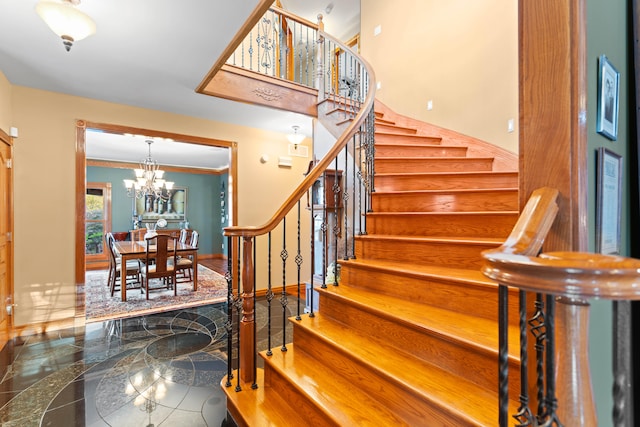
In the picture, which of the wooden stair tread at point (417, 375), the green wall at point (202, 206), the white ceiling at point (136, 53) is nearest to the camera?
the wooden stair tread at point (417, 375)

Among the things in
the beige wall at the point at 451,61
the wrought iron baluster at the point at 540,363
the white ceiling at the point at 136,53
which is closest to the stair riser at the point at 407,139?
the beige wall at the point at 451,61

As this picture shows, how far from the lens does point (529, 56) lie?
0.96 metres

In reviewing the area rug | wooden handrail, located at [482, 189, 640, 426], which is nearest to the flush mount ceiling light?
wooden handrail, located at [482, 189, 640, 426]

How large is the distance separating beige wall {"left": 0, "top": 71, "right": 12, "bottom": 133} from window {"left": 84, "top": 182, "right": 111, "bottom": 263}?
5405 millimetres

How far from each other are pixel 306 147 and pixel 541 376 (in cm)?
509

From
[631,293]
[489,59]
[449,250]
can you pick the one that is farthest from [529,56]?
[489,59]

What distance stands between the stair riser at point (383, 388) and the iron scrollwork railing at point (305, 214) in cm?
29

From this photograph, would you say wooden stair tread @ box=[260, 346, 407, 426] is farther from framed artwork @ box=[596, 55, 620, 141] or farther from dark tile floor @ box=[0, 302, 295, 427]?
framed artwork @ box=[596, 55, 620, 141]

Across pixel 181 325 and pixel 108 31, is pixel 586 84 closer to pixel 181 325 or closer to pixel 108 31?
pixel 108 31

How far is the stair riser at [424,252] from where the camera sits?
1812mm

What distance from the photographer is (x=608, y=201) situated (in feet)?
3.67

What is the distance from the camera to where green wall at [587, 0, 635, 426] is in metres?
0.98

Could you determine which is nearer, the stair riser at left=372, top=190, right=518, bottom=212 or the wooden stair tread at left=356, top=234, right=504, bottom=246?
the wooden stair tread at left=356, top=234, right=504, bottom=246

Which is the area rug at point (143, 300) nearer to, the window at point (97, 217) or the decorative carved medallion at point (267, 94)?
the window at point (97, 217)
